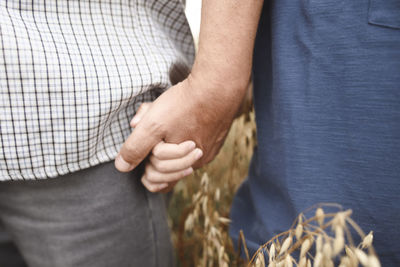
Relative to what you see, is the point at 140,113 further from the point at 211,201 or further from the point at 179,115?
the point at 211,201

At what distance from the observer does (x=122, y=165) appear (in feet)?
2.54

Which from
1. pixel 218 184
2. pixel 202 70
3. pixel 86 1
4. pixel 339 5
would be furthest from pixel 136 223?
pixel 218 184

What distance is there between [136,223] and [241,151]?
556 mm

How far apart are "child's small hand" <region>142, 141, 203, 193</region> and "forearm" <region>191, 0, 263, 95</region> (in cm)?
16

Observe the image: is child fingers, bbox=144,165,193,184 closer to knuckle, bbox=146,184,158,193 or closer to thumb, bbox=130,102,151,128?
knuckle, bbox=146,184,158,193

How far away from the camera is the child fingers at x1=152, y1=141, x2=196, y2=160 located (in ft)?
2.49

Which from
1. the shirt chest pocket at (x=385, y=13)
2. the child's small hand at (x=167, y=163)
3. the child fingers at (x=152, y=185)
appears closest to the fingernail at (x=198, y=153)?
the child's small hand at (x=167, y=163)

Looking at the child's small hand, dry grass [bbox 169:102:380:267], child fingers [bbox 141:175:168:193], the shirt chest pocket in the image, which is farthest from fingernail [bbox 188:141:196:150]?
the shirt chest pocket

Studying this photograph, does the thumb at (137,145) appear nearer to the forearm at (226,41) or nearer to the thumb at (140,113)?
the thumb at (140,113)

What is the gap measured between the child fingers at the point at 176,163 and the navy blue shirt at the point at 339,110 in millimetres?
189

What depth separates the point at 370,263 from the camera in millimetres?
405

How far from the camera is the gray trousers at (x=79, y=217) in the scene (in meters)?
0.77

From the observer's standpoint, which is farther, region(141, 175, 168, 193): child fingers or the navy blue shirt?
region(141, 175, 168, 193): child fingers

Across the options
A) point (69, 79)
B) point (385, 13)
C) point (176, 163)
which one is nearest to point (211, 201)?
point (176, 163)
